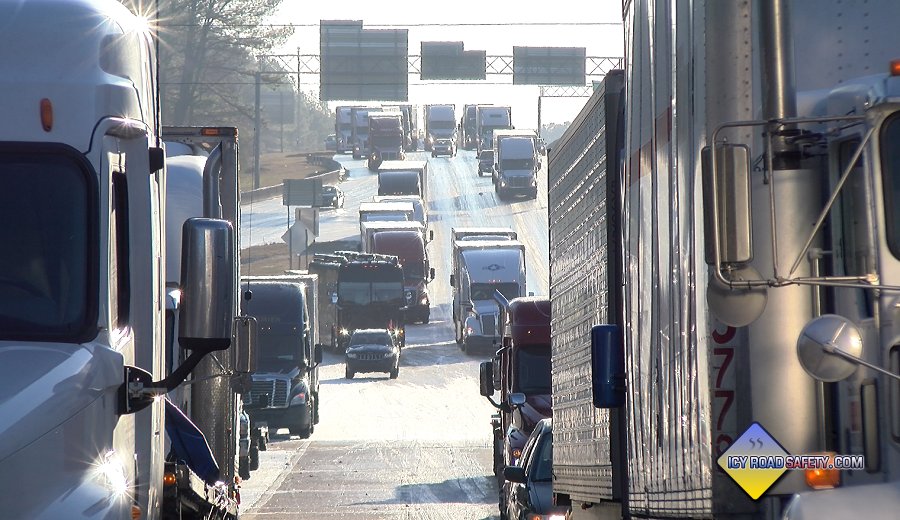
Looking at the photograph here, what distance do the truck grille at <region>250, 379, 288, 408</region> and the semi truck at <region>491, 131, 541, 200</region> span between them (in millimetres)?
48840

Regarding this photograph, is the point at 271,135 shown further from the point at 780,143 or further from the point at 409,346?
the point at 780,143

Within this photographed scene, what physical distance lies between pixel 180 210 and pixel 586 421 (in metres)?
3.33

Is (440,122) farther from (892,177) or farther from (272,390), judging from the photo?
(892,177)

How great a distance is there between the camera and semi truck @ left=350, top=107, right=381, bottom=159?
100562 millimetres

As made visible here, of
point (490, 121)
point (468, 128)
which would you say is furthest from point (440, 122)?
point (468, 128)

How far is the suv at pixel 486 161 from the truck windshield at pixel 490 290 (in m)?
44.2

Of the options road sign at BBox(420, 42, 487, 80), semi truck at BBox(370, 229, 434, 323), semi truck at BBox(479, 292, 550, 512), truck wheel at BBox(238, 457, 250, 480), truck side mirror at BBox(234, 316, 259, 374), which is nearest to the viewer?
truck side mirror at BBox(234, 316, 259, 374)

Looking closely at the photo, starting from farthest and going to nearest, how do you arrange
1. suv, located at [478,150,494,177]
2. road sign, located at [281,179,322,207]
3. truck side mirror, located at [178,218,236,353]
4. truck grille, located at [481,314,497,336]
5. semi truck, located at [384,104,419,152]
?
1. semi truck, located at [384,104,419,152]
2. suv, located at [478,150,494,177]
3. road sign, located at [281,179,322,207]
4. truck grille, located at [481,314,497,336]
5. truck side mirror, located at [178,218,236,353]

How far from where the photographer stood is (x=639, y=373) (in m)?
7.44

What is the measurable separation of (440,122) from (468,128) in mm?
3694

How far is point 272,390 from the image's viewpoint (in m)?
30.1

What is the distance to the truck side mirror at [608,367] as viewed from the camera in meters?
8.59

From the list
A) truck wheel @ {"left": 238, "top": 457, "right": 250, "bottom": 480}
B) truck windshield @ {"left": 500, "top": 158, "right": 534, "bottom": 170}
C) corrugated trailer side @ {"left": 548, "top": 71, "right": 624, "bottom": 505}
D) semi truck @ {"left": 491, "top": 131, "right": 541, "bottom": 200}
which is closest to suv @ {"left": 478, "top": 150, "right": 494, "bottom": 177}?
semi truck @ {"left": 491, "top": 131, "right": 541, "bottom": 200}

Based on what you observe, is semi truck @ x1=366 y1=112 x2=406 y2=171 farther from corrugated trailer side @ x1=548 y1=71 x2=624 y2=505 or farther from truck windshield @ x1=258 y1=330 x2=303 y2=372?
corrugated trailer side @ x1=548 y1=71 x2=624 y2=505
